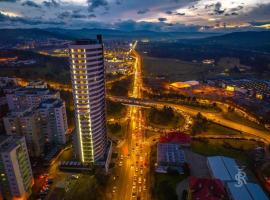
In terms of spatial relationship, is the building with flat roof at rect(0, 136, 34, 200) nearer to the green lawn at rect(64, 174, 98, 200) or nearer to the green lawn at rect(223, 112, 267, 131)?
the green lawn at rect(64, 174, 98, 200)

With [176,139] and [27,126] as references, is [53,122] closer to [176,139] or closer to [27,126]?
[27,126]

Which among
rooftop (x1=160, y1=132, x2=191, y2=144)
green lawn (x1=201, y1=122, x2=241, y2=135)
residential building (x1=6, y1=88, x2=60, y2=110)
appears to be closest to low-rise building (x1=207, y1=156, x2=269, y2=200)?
rooftop (x1=160, y1=132, x2=191, y2=144)

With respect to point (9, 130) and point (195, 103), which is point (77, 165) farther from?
point (195, 103)

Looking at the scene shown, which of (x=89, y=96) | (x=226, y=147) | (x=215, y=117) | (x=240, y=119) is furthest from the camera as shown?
(x=215, y=117)

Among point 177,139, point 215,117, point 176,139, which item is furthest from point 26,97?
point 215,117

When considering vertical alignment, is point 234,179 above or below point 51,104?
below

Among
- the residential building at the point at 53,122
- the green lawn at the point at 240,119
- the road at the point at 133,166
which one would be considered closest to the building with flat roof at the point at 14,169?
the residential building at the point at 53,122
